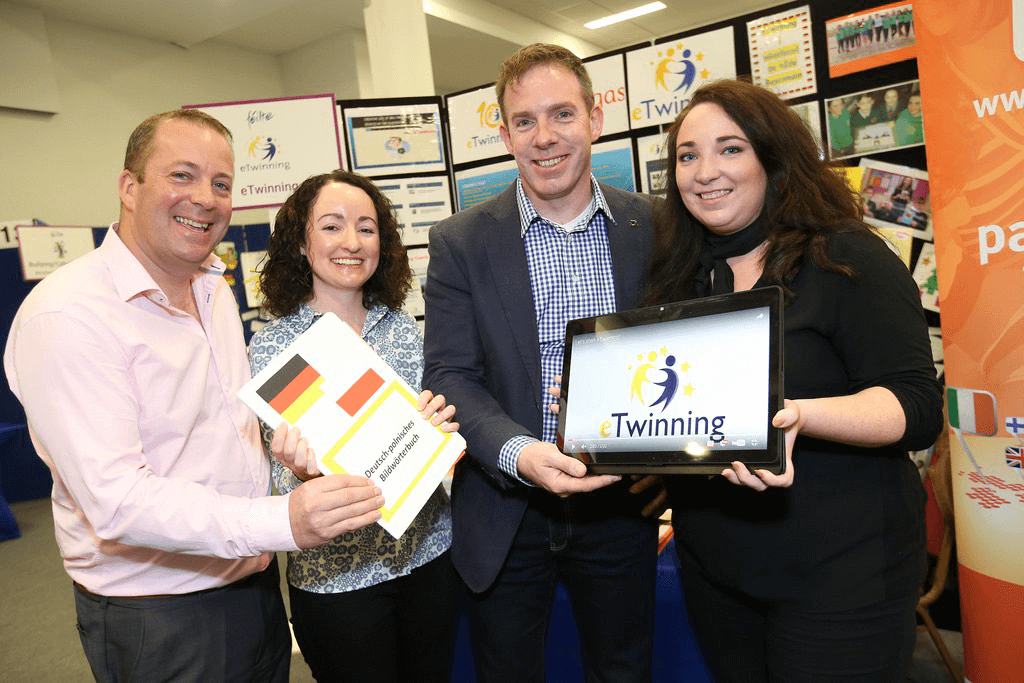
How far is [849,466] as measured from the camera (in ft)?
4.54

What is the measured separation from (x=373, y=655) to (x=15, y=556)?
514 cm

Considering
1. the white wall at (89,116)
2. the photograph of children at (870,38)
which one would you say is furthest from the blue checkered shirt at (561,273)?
the white wall at (89,116)

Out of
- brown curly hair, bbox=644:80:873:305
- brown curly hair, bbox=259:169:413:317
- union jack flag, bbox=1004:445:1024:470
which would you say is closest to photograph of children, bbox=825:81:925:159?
union jack flag, bbox=1004:445:1024:470

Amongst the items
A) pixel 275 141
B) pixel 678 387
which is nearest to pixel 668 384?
pixel 678 387

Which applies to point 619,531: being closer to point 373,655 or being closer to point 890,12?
point 373,655

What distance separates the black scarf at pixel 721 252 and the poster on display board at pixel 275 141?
3.06 meters

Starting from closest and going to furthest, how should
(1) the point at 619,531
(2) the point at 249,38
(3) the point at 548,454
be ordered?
(3) the point at 548,454, (1) the point at 619,531, (2) the point at 249,38

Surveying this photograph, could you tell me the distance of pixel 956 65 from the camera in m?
2.13

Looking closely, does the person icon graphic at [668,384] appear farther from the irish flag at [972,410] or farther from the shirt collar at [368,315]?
the irish flag at [972,410]

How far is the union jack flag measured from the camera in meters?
2.16

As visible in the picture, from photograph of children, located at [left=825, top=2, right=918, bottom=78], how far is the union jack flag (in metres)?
1.73

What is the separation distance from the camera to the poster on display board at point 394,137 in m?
4.24

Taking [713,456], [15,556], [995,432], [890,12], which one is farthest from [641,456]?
[15,556]

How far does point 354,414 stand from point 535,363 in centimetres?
48
